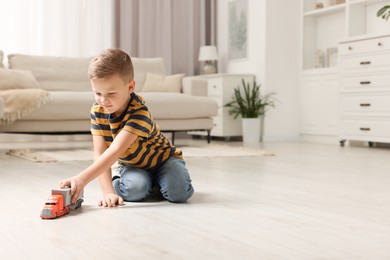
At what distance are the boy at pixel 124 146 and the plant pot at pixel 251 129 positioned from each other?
402 cm

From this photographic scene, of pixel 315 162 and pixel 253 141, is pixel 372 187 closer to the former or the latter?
pixel 315 162

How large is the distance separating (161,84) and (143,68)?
11.9 inches

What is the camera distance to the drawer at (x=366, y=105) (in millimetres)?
5199

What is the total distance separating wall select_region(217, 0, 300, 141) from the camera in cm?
657

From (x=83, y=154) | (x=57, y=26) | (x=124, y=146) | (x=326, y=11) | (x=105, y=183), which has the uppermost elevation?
(x=326, y=11)

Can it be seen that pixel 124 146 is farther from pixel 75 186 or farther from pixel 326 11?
pixel 326 11

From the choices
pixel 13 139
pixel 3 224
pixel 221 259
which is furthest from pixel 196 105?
pixel 221 259

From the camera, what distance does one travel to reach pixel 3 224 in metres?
1.82

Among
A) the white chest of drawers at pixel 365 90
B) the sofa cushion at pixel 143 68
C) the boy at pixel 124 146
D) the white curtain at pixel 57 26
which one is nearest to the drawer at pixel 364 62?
the white chest of drawers at pixel 365 90

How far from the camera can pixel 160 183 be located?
231 centimetres

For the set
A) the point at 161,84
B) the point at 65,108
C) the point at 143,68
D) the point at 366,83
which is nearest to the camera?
the point at 65,108

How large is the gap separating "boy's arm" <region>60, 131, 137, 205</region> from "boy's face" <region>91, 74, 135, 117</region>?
0.10 meters

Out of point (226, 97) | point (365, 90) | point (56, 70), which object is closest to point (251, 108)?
point (226, 97)

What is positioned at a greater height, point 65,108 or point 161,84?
point 161,84
